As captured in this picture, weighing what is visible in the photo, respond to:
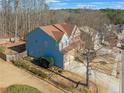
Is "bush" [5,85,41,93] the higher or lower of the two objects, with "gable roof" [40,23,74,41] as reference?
lower

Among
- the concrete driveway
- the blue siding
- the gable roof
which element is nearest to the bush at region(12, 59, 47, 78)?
the concrete driveway

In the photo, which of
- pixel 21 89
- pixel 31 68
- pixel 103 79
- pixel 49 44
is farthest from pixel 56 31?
pixel 21 89

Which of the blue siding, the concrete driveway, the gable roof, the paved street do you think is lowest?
the paved street

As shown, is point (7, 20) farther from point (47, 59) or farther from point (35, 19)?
point (47, 59)

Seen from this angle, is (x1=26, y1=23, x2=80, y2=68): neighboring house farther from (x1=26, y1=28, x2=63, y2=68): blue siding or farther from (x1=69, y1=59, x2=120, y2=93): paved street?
(x1=69, y1=59, x2=120, y2=93): paved street

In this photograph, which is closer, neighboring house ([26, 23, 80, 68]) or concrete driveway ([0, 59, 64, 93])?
concrete driveway ([0, 59, 64, 93])

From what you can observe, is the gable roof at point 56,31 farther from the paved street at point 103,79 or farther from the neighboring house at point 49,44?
the paved street at point 103,79

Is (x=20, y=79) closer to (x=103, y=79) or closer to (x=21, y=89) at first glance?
(x=21, y=89)
